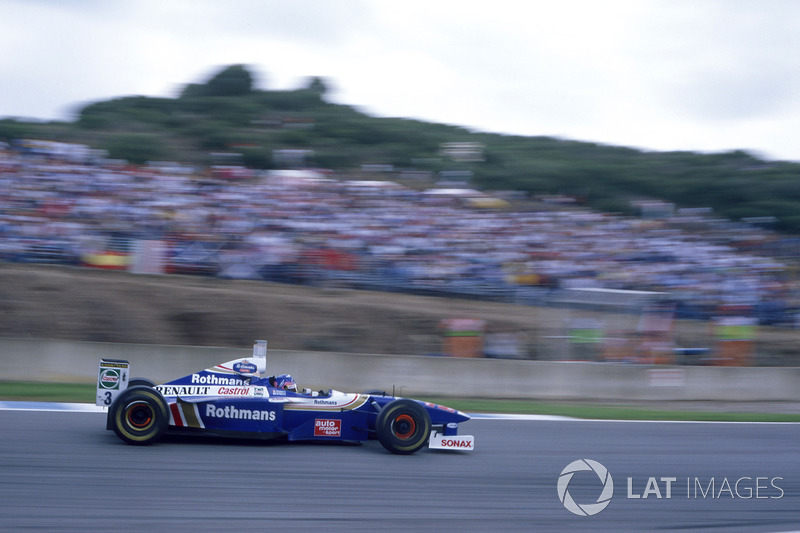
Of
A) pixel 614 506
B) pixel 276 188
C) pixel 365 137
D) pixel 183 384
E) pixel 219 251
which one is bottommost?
pixel 614 506

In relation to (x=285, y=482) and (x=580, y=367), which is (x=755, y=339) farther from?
(x=285, y=482)

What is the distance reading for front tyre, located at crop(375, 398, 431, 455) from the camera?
7.29 meters

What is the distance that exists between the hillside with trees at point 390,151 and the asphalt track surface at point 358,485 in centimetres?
1533

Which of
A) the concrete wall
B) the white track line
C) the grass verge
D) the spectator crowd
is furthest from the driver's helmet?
the spectator crowd

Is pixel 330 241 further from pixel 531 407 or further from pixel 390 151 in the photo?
pixel 390 151

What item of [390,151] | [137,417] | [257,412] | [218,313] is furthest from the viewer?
[390,151]

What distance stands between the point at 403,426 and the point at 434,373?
4860mm

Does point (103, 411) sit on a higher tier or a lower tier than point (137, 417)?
lower

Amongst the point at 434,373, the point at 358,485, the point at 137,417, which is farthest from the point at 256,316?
the point at 358,485

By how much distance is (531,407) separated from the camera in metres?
11.5

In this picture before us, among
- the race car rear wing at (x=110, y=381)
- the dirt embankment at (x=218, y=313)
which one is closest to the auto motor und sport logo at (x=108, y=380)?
the race car rear wing at (x=110, y=381)

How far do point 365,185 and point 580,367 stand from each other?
863 centimetres

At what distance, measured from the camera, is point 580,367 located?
12.6 meters

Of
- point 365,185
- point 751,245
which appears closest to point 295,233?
point 365,185
